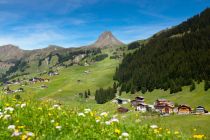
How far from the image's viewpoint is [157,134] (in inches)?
388

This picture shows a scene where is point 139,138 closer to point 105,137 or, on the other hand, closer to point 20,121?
point 105,137

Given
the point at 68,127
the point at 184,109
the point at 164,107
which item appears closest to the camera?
the point at 68,127

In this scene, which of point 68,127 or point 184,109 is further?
point 184,109

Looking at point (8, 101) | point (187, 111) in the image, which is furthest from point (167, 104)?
point (8, 101)

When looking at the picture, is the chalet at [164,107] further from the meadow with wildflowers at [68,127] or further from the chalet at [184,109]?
the meadow with wildflowers at [68,127]

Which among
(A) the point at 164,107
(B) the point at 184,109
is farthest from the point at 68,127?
(A) the point at 164,107

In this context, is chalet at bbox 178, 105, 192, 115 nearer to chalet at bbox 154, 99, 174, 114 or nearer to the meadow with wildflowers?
chalet at bbox 154, 99, 174, 114

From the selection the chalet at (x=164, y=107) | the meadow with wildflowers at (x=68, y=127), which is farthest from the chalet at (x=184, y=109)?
the meadow with wildflowers at (x=68, y=127)

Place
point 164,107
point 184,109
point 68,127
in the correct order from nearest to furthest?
point 68,127 → point 184,109 → point 164,107

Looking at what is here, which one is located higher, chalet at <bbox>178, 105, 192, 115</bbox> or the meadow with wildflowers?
the meadow with wildflowers

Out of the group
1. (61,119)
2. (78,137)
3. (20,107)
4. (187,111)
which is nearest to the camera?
(78,137)

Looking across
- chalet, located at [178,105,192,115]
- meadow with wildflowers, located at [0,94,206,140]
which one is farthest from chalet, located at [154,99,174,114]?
meadow with wildflowers, located at [0,94,206,140]

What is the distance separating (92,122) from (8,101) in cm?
463

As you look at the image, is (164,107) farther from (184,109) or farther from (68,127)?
(68,127)
